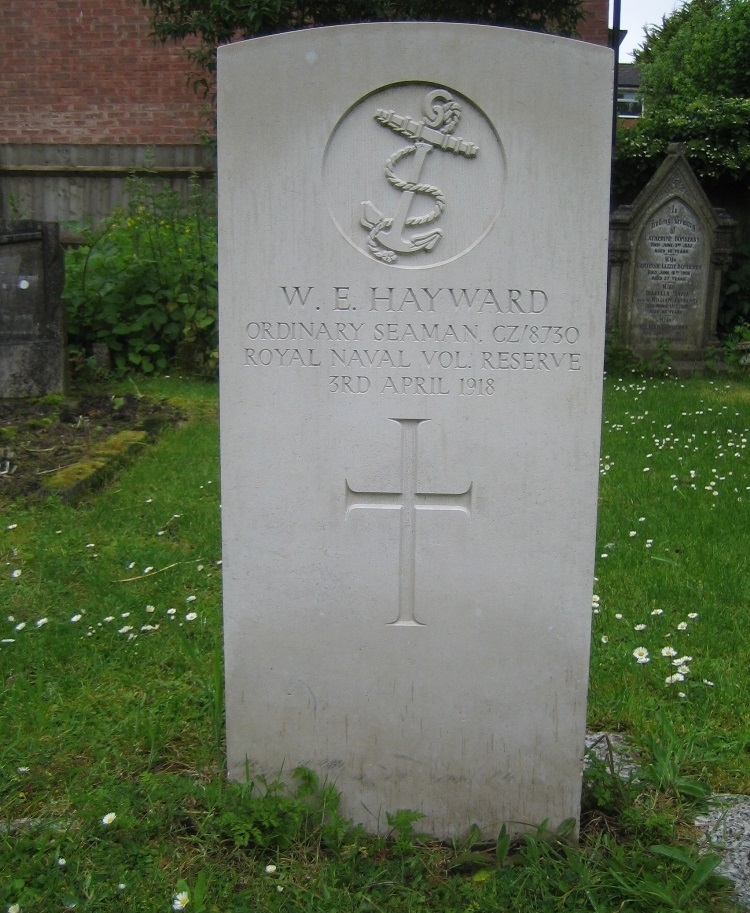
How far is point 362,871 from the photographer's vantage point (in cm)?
236

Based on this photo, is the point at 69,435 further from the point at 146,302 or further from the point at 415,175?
the point at 415,175

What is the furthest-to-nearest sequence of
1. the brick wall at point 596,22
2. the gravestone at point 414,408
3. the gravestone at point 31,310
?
1. the brick wall at point 596,22
2. the gravestone at point 31,310
3. the gravestone at point 414,408

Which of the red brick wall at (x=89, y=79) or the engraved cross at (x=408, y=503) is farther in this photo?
the red brick wall at (x=89, y=79)

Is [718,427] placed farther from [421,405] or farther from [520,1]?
[421,405]

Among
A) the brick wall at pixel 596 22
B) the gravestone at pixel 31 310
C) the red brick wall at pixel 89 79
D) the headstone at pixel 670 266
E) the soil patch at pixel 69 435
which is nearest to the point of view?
the soil patch at pixel 69 435

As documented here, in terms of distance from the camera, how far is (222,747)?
9.23 ft

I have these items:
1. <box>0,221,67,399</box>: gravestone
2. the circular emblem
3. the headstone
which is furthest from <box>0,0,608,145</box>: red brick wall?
the circular emblem

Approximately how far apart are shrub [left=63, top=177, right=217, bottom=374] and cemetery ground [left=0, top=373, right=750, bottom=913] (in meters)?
3.57

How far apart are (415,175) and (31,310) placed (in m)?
5.44

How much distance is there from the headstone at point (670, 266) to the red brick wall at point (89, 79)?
5426mm

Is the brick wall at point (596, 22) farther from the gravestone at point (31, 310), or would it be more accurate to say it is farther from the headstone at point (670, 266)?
the gravestone at point (31, 310)

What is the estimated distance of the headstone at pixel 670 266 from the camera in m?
10.6

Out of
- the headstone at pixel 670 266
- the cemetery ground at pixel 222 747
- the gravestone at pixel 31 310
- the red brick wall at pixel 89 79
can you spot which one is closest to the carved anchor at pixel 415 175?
the cemetery ground at pixel 222 747

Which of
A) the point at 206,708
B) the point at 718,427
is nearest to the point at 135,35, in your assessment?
the point at 718,427
